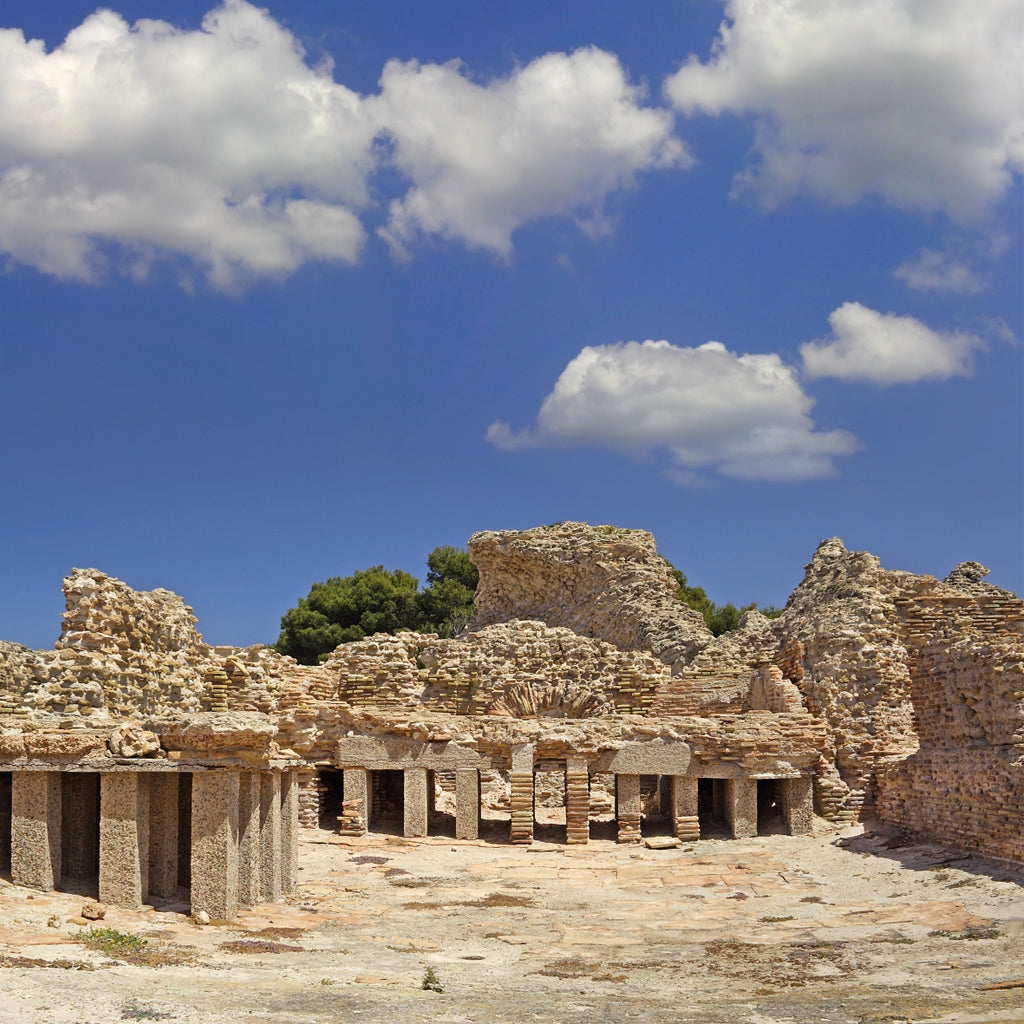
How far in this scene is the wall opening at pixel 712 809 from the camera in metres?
20.4

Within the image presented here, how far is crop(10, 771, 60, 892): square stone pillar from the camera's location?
1252cm

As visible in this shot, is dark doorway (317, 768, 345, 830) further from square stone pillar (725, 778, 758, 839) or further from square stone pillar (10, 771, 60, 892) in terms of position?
square stone pillar (10, 771, 60, 892)

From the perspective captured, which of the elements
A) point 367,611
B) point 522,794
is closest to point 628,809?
point 522,794

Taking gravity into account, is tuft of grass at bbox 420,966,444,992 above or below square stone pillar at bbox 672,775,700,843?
above

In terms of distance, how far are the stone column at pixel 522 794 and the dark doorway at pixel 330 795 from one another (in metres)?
3.34

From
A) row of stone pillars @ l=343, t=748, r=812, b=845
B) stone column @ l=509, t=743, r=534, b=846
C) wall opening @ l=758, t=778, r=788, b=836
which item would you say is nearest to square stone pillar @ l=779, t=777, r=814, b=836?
row of stone pillars @ l=343, t=748, r=812, b=845

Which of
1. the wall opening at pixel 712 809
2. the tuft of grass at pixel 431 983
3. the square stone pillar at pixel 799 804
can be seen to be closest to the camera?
the tuft of grass at pixel 431 983

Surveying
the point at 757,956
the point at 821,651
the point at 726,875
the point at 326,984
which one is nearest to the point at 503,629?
the point at 821,651

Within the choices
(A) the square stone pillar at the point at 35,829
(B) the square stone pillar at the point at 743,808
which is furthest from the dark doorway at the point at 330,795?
(A) the square stone pillar at the point at 35,829

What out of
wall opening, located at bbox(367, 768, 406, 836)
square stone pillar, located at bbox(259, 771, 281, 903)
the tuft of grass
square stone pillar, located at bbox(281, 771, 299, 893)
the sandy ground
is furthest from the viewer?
wall opening, located at bbox(367, 768, 406, 836)

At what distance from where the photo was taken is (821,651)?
22.1 meters

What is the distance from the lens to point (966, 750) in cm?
1714

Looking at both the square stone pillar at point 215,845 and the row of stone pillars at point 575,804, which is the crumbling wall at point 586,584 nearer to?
the row of stone pillars at point 575,804

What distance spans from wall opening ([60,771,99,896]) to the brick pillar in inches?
273
